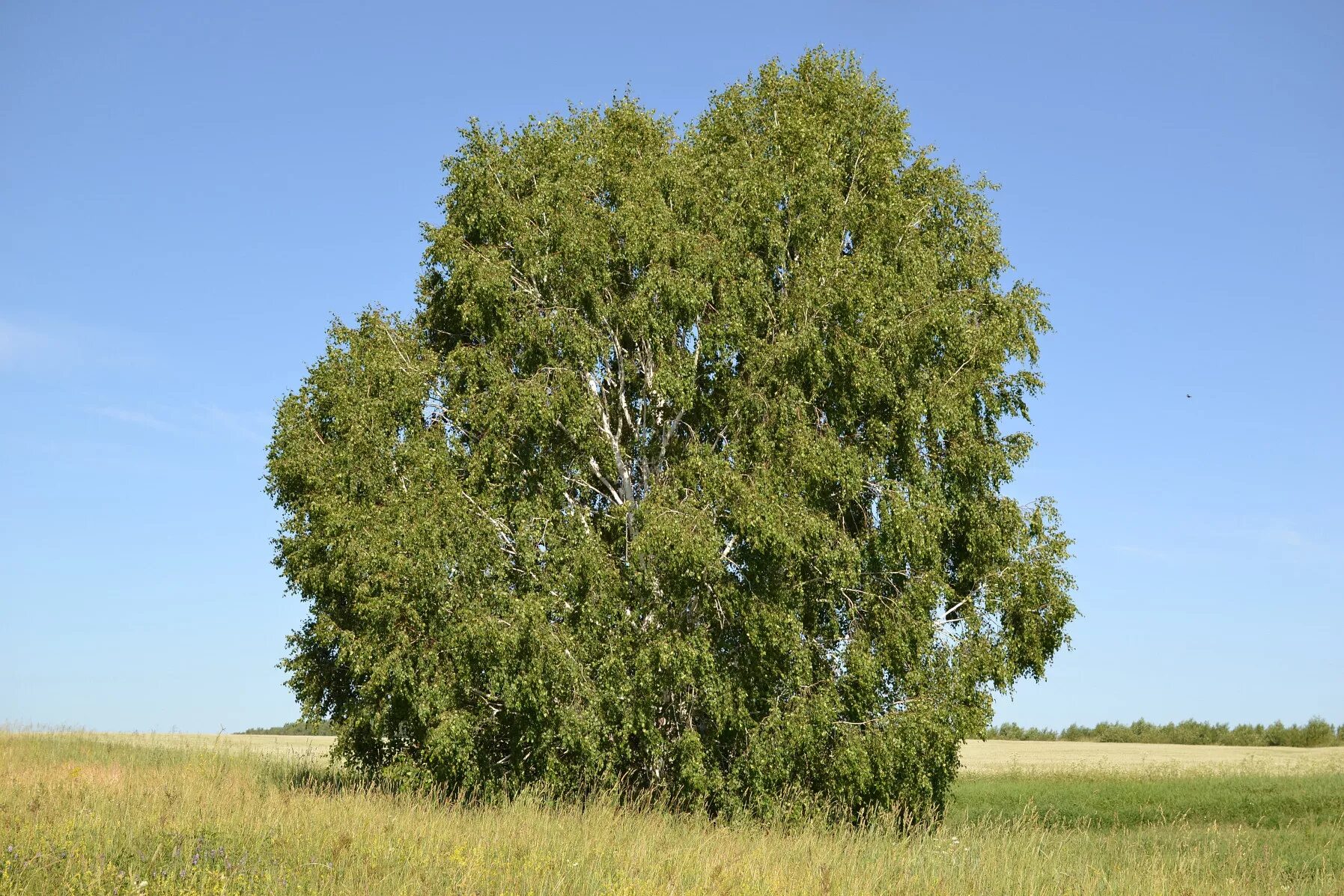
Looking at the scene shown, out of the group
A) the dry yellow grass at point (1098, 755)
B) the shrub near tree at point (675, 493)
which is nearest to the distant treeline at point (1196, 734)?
the dry yellow grass at point (1098, 755)

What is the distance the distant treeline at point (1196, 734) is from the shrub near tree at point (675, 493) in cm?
4805

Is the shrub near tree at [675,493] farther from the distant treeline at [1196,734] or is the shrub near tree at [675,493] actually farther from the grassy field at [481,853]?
the distant treeline at [1196,734]

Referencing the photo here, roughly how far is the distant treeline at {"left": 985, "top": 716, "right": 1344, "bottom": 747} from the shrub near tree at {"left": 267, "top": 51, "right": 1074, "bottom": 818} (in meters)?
48.0

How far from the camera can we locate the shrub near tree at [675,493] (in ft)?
70.0

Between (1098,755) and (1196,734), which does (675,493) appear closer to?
(1098,755)

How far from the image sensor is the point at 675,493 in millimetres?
21688

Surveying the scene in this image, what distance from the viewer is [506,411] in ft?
77.4

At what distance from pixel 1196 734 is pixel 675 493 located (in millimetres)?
65891

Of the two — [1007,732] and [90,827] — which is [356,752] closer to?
[90,827]

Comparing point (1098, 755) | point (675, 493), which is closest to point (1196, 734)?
A: point (1098, 755)

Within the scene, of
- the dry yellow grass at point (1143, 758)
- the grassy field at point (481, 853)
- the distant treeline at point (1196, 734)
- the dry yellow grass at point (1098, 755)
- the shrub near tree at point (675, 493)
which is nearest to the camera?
the grassy field at point (481, 853)

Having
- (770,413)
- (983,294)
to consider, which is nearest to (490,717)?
(770,413)

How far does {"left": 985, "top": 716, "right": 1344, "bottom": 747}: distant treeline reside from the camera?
69.5m

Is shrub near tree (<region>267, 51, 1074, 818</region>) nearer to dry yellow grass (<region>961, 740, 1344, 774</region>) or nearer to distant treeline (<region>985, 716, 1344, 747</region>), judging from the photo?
dry yellow grass (<region>961, 740, 1344, 774</region>)
